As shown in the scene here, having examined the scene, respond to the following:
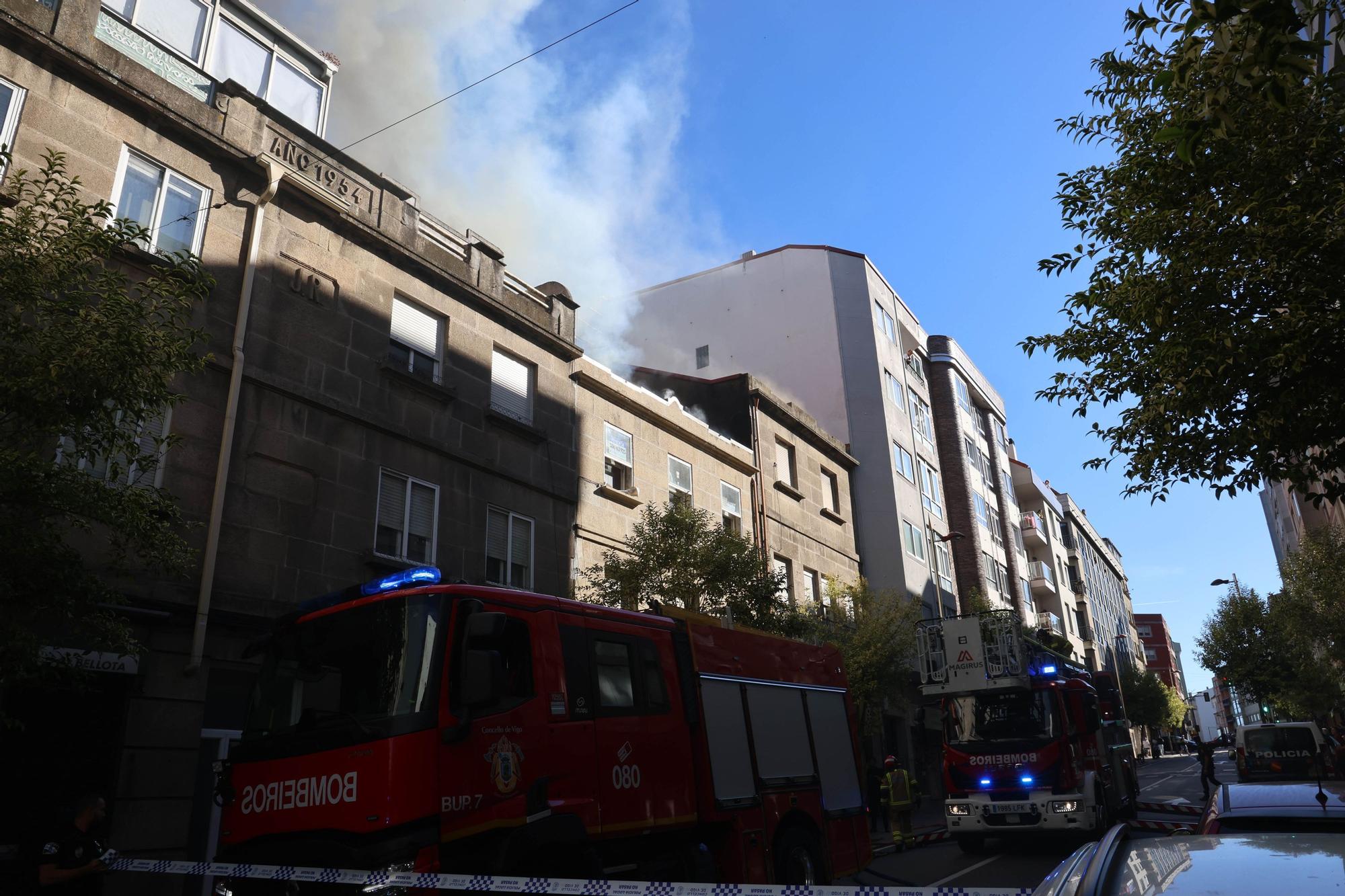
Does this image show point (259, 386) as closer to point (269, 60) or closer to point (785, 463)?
point (269, 60)

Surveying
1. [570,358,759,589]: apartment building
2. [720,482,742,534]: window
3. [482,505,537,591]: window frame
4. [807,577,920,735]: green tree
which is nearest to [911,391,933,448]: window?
[570,358,759,589]: apartment building

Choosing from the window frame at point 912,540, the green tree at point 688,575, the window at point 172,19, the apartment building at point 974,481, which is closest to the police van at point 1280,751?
Answer: the window frame at point 912,540

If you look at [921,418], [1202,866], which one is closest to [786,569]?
[921,418]

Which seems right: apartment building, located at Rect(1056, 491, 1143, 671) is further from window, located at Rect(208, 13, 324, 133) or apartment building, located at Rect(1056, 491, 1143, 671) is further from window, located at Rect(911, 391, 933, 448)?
window, located at Rect(208, 13, 324, 133)

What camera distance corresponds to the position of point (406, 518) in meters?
13.9

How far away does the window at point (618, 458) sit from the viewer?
1928cm

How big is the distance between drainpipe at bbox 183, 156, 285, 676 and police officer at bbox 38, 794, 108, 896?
3984 millimetres

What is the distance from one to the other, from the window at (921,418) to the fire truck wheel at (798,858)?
27.5 m

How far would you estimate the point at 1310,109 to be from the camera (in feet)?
26.4

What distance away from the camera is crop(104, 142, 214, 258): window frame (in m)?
11.5

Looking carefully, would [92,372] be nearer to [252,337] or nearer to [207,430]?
[207,430]

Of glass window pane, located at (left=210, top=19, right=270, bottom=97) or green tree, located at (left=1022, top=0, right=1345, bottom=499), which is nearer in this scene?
green tree, located at (left=1022, top=0, right=1345, bottom=499)

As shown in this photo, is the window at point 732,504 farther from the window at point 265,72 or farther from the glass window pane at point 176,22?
the glass window pane at point 176,22

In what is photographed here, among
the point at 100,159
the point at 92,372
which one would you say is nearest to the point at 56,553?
the point at 92,372
